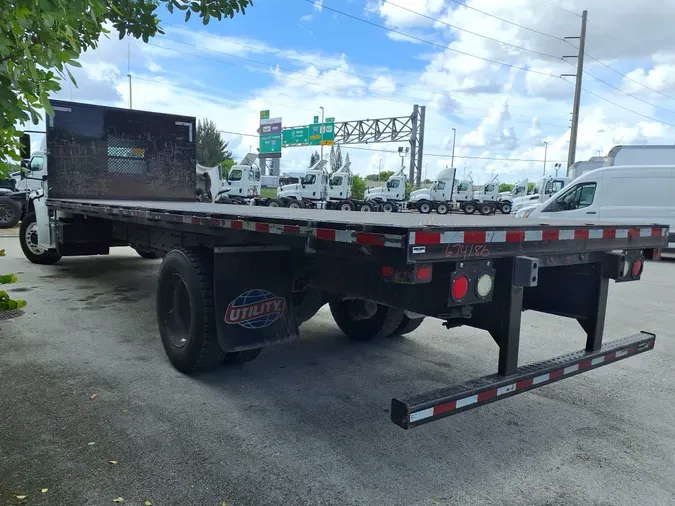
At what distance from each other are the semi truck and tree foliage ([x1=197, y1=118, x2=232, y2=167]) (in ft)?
193

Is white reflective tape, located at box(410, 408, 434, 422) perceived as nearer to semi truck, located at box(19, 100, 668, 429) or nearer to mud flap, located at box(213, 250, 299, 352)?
semi truck, located at box(19, 100, 668, 429)

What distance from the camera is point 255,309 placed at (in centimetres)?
408

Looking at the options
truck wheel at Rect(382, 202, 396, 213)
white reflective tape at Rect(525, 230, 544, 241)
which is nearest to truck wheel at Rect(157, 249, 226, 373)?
white reflective tape at Rect(525, 230, 544, 241)

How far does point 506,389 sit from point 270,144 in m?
41.3

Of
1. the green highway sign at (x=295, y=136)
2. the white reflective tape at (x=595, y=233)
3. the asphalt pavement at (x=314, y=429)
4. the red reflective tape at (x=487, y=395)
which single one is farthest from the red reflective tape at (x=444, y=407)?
the green highway sign at (x=295, y=136)

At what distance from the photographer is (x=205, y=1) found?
4.46 meters

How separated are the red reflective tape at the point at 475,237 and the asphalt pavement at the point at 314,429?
1362 millimetres

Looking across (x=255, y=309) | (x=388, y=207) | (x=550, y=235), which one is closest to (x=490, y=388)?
(x=550, y=235)

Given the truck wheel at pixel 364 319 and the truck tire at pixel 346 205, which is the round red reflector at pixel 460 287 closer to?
the truck wheel at pixel 364 319

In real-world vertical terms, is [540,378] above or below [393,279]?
below

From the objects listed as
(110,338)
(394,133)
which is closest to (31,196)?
(110,338)

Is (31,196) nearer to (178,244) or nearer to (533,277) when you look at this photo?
(178,244)

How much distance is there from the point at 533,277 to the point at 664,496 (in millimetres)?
1378

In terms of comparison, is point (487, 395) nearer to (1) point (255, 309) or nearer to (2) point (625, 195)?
(1) point (255, 309)
